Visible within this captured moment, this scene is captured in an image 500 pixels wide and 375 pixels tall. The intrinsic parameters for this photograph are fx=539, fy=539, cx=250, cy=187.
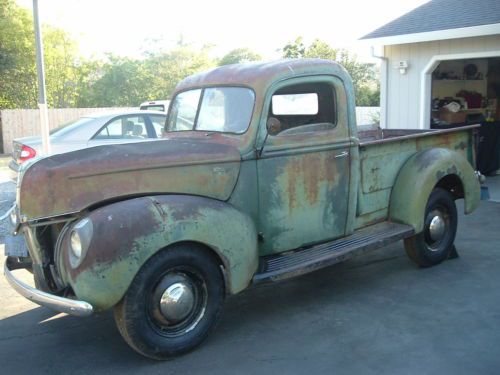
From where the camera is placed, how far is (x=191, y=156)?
13.0ft

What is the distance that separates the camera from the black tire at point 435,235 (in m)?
5.50

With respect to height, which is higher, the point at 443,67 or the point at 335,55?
the point at 335,55

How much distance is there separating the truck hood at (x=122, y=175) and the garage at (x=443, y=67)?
21.9ft

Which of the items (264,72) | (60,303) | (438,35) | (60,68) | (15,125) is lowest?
(60,303)

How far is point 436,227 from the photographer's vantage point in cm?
562

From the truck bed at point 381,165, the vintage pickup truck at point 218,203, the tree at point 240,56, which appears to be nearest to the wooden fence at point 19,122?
the truck bed at point 381,165

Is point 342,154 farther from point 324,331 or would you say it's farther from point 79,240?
point 79,240

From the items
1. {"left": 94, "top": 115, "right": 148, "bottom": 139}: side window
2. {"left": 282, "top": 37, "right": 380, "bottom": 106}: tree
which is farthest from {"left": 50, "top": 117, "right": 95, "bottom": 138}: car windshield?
{"left": 282, "top": 37, "right": 380, "bottom": 106}: tree

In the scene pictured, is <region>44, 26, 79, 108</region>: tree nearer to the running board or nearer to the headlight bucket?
the running board

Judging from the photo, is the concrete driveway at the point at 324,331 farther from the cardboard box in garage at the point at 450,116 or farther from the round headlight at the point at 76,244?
the cardboard box in garage at the point at 450,116

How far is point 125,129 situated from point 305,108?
5008mm

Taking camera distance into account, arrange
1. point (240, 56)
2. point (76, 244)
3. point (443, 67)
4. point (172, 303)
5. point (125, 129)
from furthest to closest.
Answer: point (240, 56) < point (443, 67) < point (125, 129) < point (172, 303) < point (76, 244)

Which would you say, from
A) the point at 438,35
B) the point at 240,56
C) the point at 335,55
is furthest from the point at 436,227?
the point at 240,56

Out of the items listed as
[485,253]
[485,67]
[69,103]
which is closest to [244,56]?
[69,103]
